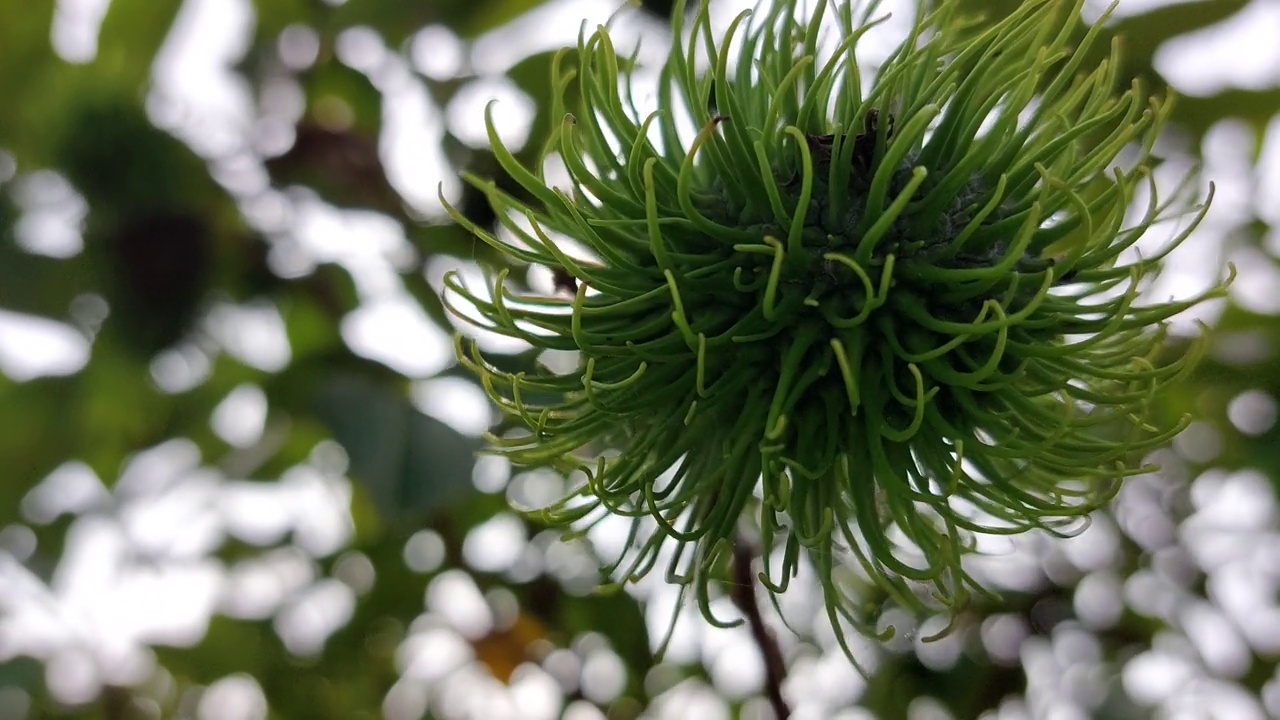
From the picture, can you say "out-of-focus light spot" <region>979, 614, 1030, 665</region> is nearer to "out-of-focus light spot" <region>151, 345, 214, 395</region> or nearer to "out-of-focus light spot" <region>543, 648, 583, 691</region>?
"out-of-focus light spot" <region>543, 648, 583, 691</region>

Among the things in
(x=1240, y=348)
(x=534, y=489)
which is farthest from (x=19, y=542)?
(x=1240, y=348)

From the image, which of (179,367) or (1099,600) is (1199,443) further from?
(179,367)

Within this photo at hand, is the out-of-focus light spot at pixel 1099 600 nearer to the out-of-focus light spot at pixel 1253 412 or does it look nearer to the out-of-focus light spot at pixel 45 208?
the out-of-focus light spot at pixel 1253 412

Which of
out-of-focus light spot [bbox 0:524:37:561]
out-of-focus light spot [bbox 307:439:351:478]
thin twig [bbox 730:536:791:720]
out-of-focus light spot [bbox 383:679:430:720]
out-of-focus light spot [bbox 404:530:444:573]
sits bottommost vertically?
out-of-focus light spot [bbox 383:679:430:720]

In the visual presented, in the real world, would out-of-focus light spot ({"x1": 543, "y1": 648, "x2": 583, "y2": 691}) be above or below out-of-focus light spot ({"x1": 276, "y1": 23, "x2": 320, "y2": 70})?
below

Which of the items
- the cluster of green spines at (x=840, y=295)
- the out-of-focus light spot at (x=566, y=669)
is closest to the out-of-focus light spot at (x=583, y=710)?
the out-of-focus light spot at (x=566, y=669)

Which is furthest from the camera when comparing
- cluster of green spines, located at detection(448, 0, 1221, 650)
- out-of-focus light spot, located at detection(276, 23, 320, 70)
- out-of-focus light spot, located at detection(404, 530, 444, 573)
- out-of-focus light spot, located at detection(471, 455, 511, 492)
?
out-of-focus light spot, located at detection(404, 530, 444, 573)

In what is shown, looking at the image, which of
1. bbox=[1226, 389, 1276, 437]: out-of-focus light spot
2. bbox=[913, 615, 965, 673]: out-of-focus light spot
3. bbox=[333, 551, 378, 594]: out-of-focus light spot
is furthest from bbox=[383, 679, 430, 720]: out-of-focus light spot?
bbox=[1226, 389, 1276, 437]: out-of-focus light spot
